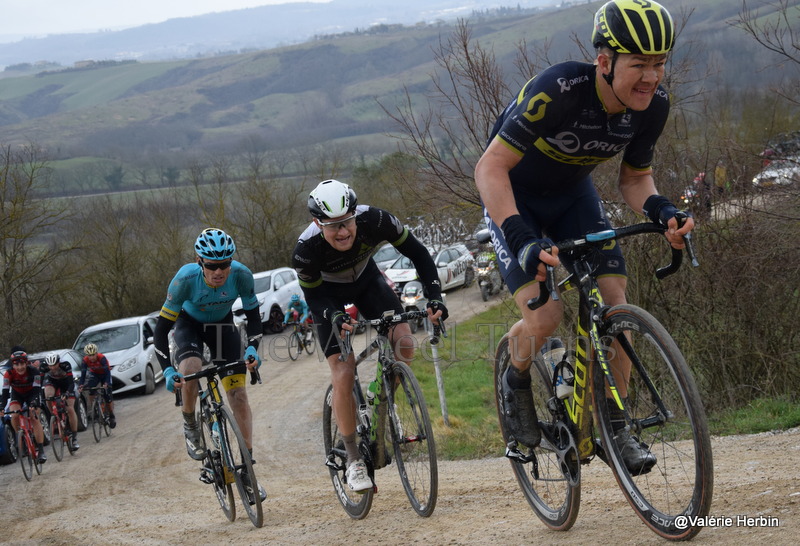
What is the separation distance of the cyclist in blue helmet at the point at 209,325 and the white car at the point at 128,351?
1339 centimetres

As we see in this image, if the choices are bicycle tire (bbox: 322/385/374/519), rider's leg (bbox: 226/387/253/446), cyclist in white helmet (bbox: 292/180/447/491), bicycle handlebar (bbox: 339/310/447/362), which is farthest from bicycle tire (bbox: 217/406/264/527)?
bicycle handlebar (bbox: 339/310/447/362)

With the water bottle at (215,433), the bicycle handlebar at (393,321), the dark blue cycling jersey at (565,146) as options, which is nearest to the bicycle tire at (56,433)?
the water bottle at (215,433)

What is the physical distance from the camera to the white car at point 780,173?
12195 mm

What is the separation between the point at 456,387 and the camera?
786 inches

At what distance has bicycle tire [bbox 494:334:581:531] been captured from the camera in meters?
4.82

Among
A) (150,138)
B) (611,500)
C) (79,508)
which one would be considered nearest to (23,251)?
(79,508)

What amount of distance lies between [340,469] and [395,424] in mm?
904

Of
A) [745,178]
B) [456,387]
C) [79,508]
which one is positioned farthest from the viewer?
[456,387]

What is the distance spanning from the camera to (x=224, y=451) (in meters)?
7.52

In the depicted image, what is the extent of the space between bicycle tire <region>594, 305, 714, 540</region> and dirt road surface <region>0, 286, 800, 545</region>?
194 millimetres

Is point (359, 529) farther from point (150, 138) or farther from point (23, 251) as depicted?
point (150, 138)

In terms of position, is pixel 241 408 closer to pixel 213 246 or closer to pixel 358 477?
pixel 213 246

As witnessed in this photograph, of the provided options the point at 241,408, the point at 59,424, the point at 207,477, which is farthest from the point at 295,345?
the point at 241,408

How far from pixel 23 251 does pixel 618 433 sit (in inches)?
1149
